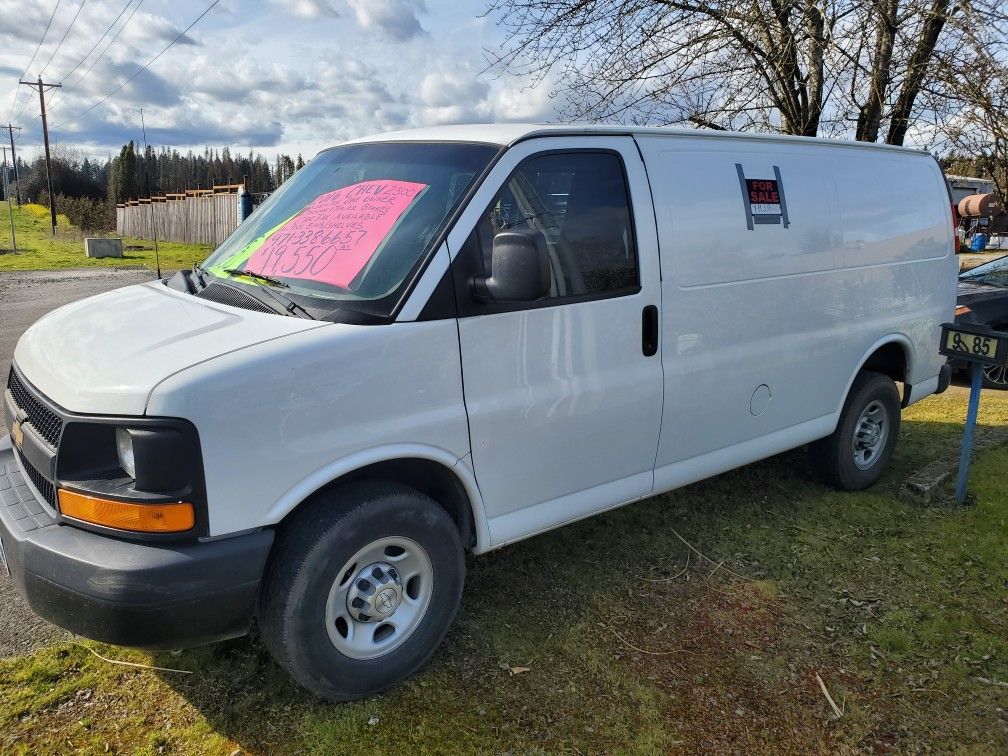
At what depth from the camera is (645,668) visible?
130 inches

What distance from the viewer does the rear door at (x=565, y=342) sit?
312 cm

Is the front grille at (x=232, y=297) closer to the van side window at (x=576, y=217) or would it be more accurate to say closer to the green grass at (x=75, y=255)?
the van side window at (x=576, y=217)

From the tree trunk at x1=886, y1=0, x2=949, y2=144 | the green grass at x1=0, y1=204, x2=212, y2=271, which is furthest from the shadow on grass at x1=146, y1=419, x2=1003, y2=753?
the green grass at x1=0, y1=204, x2=212, y2=271

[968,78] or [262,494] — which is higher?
[968,78]

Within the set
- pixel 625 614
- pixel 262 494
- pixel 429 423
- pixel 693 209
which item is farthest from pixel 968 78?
pixel 262 494

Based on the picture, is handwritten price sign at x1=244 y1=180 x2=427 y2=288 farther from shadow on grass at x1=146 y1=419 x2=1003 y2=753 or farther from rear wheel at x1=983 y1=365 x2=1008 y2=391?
rear wheel at x1=983 y1=365 x2=1008 y2=391

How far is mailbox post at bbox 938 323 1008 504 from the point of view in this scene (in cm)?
456

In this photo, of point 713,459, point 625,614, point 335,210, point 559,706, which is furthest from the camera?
point 713,459

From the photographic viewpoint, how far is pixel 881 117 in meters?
9.16

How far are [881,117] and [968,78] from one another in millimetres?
924

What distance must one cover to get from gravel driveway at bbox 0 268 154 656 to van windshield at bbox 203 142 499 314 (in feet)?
5.95

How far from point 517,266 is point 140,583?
1666 mm

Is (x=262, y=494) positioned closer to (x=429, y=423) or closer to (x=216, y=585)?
(x=216, y=585)

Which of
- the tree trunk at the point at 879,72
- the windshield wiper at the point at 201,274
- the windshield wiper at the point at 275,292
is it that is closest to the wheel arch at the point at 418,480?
the windshield wiper at the point at 275,292
